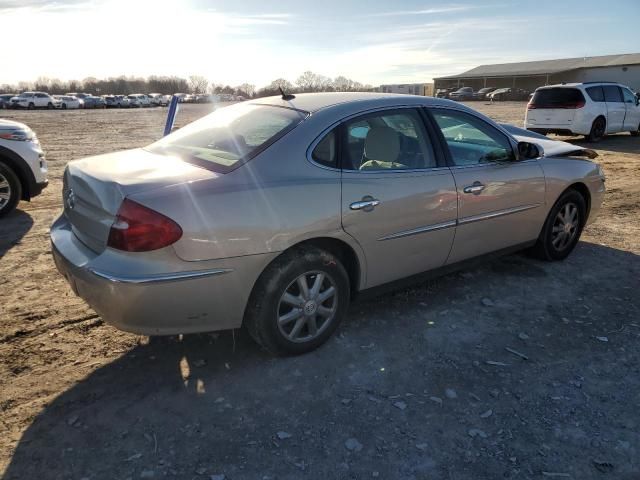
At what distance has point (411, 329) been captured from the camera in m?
3.65

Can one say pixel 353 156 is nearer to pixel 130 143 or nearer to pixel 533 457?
pixel 533 457

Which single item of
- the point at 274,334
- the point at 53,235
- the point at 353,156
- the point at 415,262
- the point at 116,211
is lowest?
the point at 274,334

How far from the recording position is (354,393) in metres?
2.91

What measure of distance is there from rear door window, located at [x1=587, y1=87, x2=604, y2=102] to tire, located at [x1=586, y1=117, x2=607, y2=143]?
0.59 metres

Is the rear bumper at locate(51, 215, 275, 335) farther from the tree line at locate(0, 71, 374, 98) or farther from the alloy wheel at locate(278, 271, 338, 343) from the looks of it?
the tree line at locate(0, 71, 374, 98)

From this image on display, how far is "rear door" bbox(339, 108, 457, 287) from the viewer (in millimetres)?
3268

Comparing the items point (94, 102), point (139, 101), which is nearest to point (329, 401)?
point (94, 102)

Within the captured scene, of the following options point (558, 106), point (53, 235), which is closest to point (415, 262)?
point (53, 235)

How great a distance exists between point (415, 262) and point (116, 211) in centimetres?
210

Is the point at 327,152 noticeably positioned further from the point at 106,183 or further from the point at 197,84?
the point at 197,84

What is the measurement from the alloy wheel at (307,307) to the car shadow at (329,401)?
0.18 metres

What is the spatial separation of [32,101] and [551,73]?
60079 mm

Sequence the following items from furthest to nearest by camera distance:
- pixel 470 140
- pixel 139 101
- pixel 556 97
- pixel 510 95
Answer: pixel 139 101 → pixel 510 95 → pixel 556 97 → pixel 470 140

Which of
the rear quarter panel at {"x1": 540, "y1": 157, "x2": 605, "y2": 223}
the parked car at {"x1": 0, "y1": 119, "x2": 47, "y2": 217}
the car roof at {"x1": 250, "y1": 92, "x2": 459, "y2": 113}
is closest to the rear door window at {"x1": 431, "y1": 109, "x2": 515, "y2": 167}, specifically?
the car roof at {"x1": 250, "y1": 92, "x2": 459, "y2": 113}
